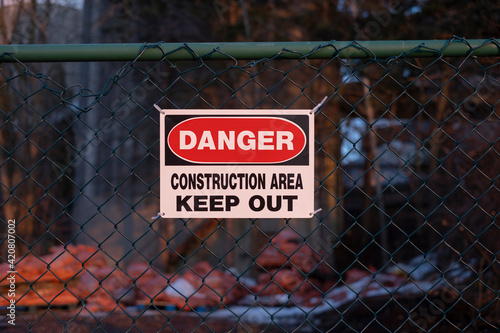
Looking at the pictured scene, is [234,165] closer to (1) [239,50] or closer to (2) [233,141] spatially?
(2) [233,141]

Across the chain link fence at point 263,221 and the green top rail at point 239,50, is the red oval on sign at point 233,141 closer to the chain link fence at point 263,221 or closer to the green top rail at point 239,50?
the green top rail at point 239,50

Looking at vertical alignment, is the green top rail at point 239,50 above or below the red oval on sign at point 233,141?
above

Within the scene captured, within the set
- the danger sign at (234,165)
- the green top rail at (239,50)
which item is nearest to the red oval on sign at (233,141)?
the danger sign at (234,165)

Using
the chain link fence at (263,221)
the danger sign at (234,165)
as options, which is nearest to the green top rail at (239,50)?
the danger sign at (234,165)

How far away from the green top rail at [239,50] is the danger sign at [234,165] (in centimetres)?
24

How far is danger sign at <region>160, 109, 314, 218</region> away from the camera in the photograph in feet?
6.42

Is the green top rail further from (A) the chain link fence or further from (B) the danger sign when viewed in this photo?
(A) the chain link fence

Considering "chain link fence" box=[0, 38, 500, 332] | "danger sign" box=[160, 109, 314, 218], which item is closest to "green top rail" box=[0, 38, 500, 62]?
"danger sign" box=[160, 109, 314, 218]

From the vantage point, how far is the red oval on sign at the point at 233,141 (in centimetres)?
196

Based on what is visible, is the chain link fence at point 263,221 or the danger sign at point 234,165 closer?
the danger sign at point 234,165

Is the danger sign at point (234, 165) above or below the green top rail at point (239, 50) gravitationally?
below

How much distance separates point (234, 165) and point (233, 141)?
0.10 meters

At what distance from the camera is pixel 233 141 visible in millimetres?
1964

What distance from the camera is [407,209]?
8250mm
